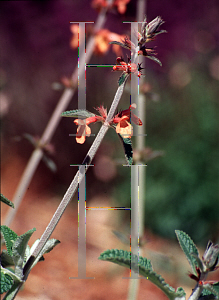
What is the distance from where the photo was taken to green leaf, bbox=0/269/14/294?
20 cm

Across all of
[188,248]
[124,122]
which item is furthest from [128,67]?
[188,248]

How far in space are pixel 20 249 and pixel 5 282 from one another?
0.08 feet

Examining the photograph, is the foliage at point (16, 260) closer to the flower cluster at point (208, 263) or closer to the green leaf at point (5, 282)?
the green leaf at point (5, 282)

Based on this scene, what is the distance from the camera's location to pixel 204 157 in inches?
46.2

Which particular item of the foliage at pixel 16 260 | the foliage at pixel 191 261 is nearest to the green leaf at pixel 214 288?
the foliage at pixel 191 261

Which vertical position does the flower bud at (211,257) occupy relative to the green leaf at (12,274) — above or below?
above

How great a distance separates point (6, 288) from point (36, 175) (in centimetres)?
118

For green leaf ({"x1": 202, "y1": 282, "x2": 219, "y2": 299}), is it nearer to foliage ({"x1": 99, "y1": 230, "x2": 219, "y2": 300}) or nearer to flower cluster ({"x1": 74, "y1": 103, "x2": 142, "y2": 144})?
foliage ({"x1": 99, "y1": 230, "x2": 219, "y2": 300})

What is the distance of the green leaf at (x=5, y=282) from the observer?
0.20m

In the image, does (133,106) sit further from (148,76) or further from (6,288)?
(148,76)

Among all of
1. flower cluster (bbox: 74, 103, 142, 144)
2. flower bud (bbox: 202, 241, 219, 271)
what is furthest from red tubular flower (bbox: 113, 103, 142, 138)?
flower bud (bbox: 202, 241, 219, 271)

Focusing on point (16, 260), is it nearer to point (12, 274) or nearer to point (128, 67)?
point (12, 274)

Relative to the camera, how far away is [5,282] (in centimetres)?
21

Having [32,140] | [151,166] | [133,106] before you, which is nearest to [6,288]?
[133,106]
